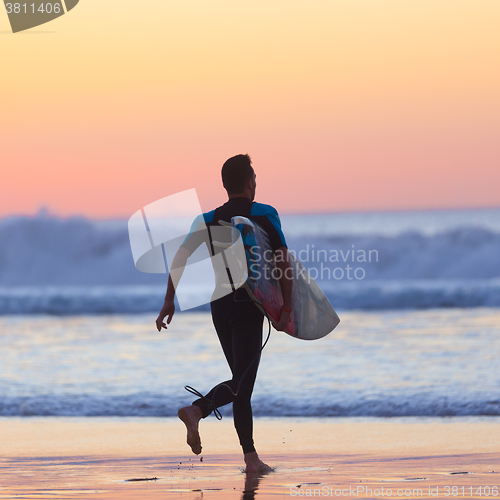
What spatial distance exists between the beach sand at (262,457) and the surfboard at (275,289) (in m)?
0.85

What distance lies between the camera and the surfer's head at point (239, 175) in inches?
139

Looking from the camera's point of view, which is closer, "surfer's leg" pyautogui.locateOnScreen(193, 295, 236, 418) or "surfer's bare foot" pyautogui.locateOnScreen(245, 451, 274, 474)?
"surfer's leg" pyautogui.locateOnScreen(193, 295, 236, 418)

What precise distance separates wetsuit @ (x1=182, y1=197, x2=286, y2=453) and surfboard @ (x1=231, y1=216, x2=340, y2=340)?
0.29ft

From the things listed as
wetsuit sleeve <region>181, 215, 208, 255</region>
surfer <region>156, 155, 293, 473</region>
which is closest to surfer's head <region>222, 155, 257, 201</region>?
surfer <region>156, 155, 293, 473</region>

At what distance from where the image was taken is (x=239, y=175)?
139 inches

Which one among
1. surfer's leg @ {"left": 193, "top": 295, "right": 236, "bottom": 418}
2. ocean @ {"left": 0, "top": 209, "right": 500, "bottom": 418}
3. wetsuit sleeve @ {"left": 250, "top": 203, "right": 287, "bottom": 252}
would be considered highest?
wetsuit sleeve @ {"left": 250, "top": 203, "right": 287, "bottom": 252}

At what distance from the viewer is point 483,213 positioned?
164 ft

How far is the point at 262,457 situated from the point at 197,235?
1.62 meters

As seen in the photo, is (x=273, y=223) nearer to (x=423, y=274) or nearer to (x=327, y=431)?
(x=327, y=431)

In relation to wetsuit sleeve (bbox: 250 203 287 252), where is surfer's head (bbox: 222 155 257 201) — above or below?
above

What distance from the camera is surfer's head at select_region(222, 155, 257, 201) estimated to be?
11.6 ft

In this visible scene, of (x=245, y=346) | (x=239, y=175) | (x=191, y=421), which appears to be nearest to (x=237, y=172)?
(x=239, y=175)

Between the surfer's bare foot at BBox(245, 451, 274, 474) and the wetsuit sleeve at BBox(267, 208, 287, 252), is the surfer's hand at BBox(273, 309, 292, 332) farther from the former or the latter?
the surfer's bare foot at BBox(245, 451, 274, 474)

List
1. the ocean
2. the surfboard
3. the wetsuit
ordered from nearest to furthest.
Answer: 1. the surfboard
2. the wetsuit
3. the ocean
